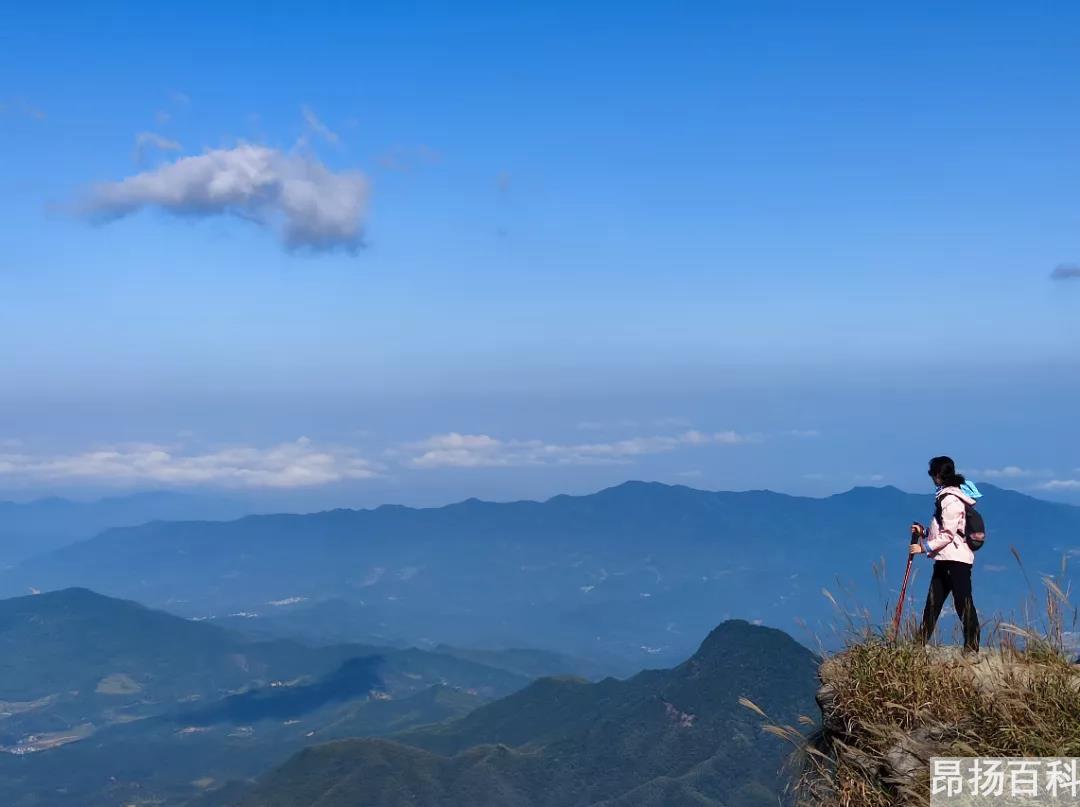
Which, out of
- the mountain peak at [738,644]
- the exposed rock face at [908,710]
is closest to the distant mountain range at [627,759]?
the mountain peak at [738,644]

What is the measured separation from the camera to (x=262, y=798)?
158 meters

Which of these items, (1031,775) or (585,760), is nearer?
(1031,775)

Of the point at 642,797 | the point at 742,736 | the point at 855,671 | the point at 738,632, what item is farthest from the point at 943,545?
the point at 738,632

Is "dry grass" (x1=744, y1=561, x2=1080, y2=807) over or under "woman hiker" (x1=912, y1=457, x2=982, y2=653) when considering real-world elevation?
under

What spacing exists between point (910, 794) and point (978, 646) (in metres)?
3.04

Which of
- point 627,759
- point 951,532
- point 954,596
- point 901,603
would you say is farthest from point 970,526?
point 627,759

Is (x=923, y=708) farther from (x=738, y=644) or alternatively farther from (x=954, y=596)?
(x=738, y=644)

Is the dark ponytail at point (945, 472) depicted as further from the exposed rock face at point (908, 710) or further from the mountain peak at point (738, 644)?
the mountain peak at point (738, 644)

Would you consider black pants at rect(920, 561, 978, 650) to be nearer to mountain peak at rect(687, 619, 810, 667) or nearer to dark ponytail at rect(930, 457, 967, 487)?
dark ponytail at rect(930, 457, 967, 487)

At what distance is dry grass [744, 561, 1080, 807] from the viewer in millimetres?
8945

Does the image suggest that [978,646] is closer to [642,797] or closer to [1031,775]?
[1031,775]

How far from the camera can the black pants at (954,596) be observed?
1179 cm

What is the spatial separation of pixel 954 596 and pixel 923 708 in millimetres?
3135

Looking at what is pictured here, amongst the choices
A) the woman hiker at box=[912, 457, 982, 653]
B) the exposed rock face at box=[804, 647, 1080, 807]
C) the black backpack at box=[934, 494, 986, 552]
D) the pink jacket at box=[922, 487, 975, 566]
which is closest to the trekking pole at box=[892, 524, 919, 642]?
the woman hiker at box=[912, 457, 982, 653]
